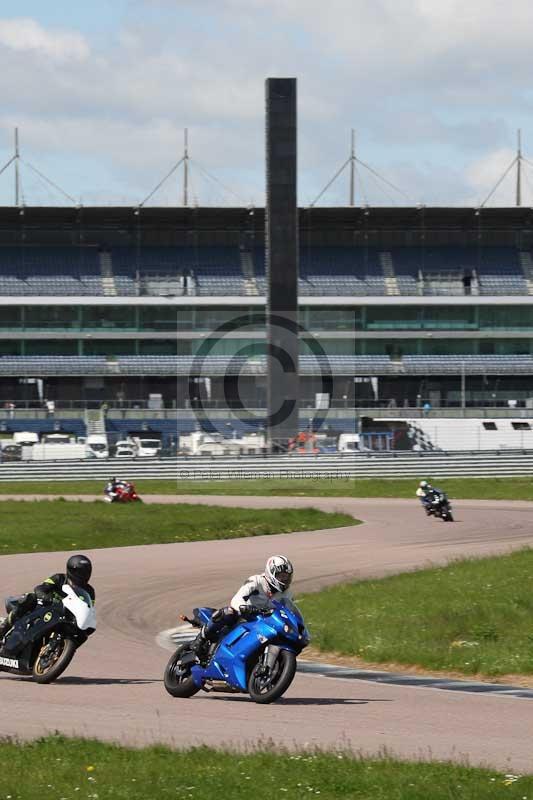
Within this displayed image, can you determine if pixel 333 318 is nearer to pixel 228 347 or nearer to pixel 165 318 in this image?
pixel 228 347

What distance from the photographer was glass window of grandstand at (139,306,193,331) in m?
88.8

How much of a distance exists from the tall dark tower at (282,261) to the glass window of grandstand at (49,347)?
27.3 metres

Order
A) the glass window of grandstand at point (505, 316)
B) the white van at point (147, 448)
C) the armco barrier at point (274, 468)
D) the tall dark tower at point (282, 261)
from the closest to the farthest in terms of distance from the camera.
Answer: the armco barrier at point (274, 468) → the tall dark tower at point (282, 261) → the white van at point (147, 448) → the glass window of grandstand at point (505, 316)

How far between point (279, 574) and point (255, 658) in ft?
2.64

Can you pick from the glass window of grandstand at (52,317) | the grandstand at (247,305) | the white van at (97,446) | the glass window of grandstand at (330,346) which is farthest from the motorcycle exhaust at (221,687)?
the glass window of grandstand at (52,317)

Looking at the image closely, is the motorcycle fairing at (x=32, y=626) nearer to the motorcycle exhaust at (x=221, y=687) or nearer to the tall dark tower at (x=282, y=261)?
the motorcycle exhaust at (x=221, y=687)

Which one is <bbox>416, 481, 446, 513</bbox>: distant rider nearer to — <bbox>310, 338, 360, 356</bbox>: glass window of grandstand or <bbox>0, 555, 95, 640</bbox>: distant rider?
<bbox>0, 555, 95, 640</bbox>: distant rider

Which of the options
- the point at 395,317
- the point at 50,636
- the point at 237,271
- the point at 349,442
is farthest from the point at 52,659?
the point at 237,271

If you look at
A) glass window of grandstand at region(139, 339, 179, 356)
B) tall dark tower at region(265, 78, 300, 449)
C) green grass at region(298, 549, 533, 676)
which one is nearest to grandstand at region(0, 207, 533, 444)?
glass window of grandstand at region(139, 339, 179, 356)

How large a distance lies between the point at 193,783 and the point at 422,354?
8149 cm

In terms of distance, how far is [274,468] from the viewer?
57.1 m

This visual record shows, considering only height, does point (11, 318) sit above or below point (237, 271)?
below

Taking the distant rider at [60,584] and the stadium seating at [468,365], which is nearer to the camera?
the distant rider at [60,584]

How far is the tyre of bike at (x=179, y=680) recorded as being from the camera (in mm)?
12867
